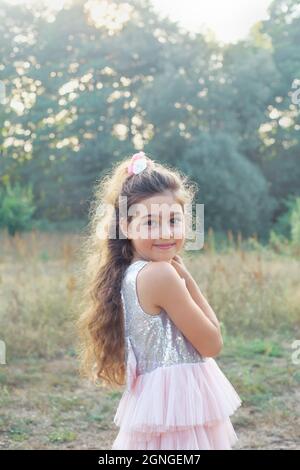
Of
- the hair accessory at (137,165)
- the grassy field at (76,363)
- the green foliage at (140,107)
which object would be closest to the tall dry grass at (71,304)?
the grassy field at (76,363)

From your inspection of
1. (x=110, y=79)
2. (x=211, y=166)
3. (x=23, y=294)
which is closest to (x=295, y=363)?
(x=23, y=294)

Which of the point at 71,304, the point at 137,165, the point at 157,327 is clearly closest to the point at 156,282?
the point at 157,327

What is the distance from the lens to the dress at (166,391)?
1.79 metres

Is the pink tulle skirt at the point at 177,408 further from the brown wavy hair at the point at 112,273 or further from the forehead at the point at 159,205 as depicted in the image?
the forehead at the point at 159,205

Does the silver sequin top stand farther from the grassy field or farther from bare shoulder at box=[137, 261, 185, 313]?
the grassy field

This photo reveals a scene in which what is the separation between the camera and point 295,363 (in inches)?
184

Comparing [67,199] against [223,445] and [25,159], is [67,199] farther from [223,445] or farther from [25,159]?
[223,445]

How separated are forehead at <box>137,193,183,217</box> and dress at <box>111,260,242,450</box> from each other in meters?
0.15

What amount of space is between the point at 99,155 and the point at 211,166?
3.10 metres

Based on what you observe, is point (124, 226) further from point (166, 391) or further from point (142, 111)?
point (142, 111)

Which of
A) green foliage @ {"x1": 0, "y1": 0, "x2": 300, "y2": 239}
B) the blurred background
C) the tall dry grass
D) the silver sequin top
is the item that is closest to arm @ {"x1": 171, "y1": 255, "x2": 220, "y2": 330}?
the silver sequin top

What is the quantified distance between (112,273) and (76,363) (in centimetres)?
295

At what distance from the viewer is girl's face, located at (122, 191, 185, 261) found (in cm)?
183

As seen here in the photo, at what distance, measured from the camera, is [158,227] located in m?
1.82
